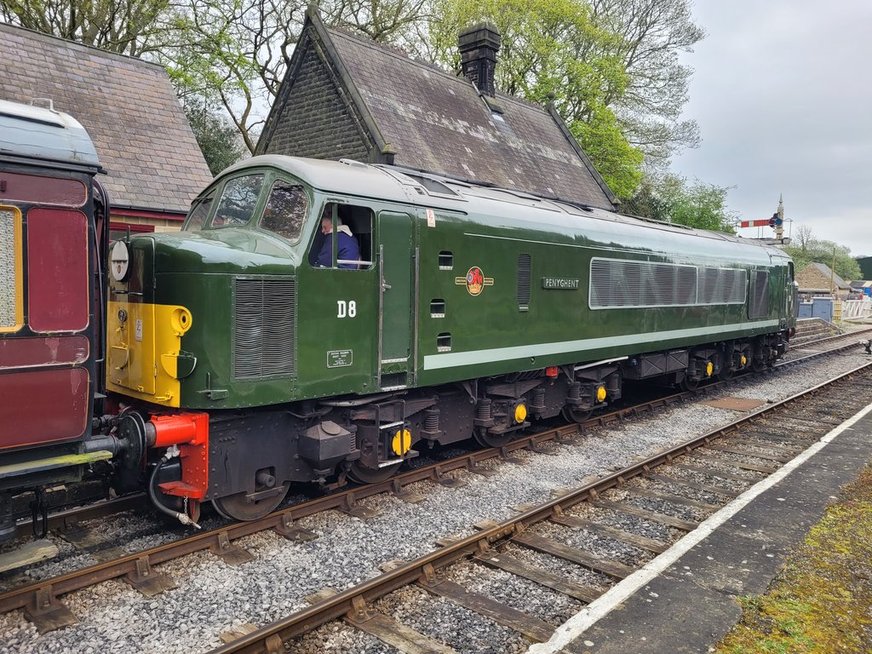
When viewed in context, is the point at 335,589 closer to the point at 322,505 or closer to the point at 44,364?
the point at 322,505

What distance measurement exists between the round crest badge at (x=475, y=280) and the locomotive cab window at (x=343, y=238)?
1588 millimetres

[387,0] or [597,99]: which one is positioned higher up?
[387,0]

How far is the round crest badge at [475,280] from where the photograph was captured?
780cm

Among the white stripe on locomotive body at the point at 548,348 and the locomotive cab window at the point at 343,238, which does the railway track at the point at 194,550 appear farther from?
the locomotive cab window at the point at 343,238

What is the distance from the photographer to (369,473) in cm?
737

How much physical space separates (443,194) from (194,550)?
4599mm

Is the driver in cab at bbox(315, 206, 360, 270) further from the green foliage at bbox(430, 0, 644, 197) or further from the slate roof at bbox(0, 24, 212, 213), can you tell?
the green foliage at bbox(430, 0, 644, 197)

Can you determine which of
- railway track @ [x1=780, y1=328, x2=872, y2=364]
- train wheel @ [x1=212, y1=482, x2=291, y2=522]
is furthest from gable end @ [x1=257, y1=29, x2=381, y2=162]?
railway track @ [x1=780, y1=328, x2=872, y2=364]

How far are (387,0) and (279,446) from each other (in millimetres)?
32118

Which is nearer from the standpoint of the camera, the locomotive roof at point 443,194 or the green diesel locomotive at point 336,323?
the green diesel locomotive at point 336,323

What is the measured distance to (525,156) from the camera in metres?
22.1

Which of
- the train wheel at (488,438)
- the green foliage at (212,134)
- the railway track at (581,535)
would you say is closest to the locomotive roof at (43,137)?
the railway track at (581,535)

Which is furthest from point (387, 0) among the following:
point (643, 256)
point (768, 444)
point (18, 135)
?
point (18, 135)

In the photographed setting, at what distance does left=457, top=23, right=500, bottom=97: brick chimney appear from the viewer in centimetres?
2366
